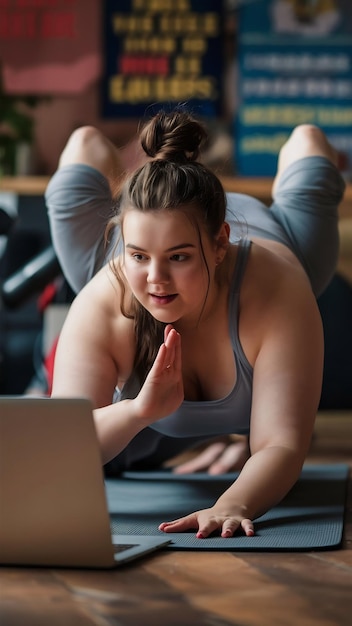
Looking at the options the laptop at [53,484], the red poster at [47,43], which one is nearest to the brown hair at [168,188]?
the laptop at [53,484]

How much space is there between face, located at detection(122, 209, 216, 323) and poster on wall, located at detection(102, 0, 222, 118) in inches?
132

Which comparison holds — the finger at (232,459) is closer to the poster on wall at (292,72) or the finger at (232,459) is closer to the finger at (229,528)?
the finger at (229,528)

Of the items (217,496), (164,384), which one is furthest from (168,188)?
(217,496)

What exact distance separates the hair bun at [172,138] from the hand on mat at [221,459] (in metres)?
0.81

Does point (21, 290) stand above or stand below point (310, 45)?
below

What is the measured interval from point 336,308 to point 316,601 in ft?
8.17

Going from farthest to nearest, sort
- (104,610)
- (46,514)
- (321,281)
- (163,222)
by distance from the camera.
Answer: (321,281)
(163,222)
(46,514)
(104,610)

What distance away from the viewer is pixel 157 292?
1573mm

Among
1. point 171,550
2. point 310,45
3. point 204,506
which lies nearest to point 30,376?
point 310,45

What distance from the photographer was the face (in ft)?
5.08

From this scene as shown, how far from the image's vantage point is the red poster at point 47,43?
4.78 metres

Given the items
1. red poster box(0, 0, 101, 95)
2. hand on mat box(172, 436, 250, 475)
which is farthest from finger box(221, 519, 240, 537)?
red poster box(0, 0, 101, 95)

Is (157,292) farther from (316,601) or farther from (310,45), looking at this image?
(310,45)

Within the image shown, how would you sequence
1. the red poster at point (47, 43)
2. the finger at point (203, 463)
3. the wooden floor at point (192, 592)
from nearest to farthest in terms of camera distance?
the wooden floor at point (192, 592) < the finger at point (203, 463) < the red poster at point (47, 43)
